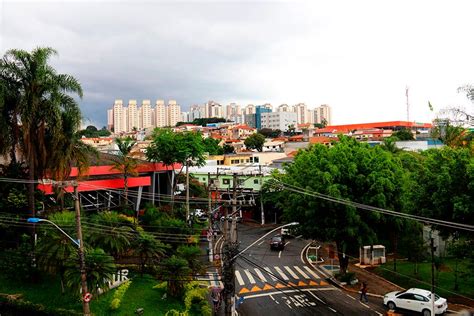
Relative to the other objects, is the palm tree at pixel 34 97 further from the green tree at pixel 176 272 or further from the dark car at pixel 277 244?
the dark car at pixel 277 244

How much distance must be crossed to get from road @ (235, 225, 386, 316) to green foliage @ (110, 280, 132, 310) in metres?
6.14

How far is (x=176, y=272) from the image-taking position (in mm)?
22344

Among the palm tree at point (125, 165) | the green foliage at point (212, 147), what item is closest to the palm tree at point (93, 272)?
the palm tree at point (125, 165)

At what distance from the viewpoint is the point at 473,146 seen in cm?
2333

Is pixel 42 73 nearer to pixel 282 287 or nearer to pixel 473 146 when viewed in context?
pixel 282 287

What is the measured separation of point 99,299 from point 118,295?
1087 millimetres

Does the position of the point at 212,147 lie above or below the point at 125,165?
above

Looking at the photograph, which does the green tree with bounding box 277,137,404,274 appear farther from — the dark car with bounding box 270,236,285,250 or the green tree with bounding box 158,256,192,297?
the dark car with bounding box 270,236,285,250

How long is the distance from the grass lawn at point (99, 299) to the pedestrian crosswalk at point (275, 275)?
6.41 metres

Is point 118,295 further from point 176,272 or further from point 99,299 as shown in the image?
point 176,272

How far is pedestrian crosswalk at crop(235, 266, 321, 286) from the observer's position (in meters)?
28.6

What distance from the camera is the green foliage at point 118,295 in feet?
69.1

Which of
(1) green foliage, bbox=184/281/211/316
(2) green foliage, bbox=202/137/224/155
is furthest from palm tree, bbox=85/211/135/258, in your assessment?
(2) green foliage, bbox=202/137/224/155

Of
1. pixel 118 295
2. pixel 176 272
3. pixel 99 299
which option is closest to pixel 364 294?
pixel 176 272
